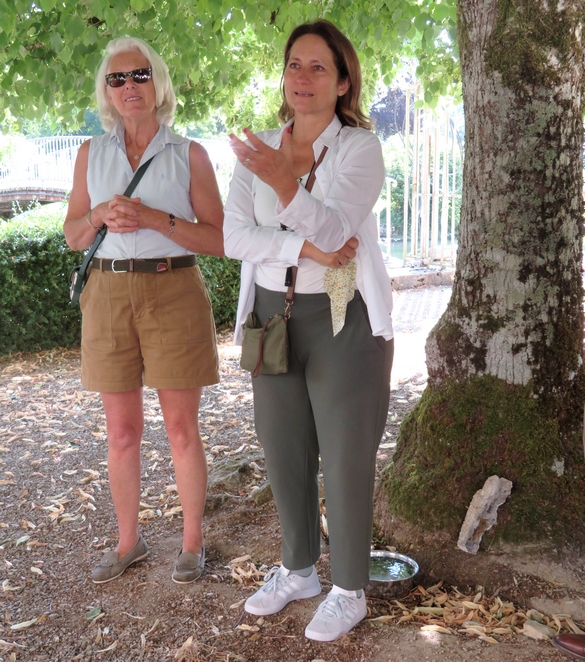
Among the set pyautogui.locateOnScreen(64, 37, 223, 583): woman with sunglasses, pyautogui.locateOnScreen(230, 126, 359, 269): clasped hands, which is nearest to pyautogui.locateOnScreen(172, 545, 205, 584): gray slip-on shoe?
pyautogui.locateOnScreen(64, 37, 223, 583): woman with sunglasses

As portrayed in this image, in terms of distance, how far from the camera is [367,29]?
4.89 metres

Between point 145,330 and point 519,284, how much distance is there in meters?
1.57

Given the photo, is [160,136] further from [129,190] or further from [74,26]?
[74,26]

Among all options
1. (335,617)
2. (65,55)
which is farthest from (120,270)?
(65,55)

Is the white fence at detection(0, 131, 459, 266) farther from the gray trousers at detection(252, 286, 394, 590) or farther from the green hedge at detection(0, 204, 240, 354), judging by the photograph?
the gray trousers at detection(252, 286, 394, 590)

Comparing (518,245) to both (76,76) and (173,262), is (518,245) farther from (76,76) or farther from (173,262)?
(76,76)

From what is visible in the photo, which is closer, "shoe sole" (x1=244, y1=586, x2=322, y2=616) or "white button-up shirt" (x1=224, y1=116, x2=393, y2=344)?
"white button-up shirt" (x1=224, y1=116, x2=393, y2=344)

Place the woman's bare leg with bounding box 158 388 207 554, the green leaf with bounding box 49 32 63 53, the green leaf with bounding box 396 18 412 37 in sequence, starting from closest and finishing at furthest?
the woman's bare leg with bounding box 158 388 207 554, the green leaf with bounding box 49 32 63 53, the green leaf with bounding box 396 18 412 37

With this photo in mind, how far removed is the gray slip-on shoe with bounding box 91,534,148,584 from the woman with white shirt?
0.97 metres

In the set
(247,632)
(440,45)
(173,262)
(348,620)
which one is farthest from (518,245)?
(440,45)

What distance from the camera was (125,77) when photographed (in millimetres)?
2871

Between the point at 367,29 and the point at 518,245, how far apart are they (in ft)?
8.45

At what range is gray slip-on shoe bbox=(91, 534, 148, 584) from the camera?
3.21 m

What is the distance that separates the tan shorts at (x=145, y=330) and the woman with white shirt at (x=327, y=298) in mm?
335
